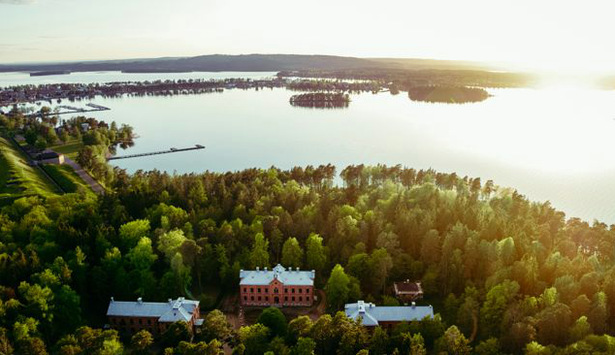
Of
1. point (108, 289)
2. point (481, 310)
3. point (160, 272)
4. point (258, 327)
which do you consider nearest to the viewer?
point (258, 327)

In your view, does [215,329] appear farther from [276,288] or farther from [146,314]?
[276,288]

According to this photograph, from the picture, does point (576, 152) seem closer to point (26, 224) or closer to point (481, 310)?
point (481, 310)

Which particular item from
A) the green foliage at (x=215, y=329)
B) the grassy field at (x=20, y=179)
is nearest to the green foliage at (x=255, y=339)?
the green foliage at (x=215, y=329)

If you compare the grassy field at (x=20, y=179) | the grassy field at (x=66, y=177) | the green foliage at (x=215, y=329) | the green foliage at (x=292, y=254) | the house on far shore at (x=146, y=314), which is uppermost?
the grassy field at (x=20, y=179)

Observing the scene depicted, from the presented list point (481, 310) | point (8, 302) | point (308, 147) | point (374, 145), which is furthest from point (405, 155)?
point (8, 302)

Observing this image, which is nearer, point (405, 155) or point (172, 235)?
point (172, 235)

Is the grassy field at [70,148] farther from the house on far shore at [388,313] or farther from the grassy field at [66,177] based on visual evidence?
the house on far shore at [388,313]
